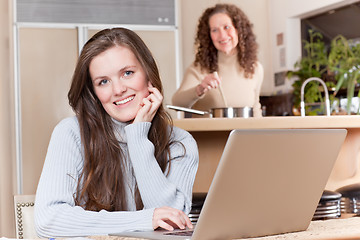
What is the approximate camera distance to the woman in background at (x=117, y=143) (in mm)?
1488

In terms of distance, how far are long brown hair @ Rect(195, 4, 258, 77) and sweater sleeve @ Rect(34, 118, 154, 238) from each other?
6.76 feet

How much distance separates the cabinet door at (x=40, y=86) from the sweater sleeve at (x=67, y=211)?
355 cm

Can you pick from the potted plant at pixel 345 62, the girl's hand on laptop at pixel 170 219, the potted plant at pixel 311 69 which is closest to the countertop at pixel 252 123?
the girl's hand on laptop at pixel 170 219

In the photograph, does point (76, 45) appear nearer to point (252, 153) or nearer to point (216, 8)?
point (216, 8)

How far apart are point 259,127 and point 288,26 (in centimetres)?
367

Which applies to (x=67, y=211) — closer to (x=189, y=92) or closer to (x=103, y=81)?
(x=103, y=81)

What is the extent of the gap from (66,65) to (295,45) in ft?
7.43

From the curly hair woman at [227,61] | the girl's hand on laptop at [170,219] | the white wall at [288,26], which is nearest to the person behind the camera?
the girl's hand on laptop at [170,219]

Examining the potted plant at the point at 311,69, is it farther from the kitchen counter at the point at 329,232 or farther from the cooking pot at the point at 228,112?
the kitchen counter at the point at 329,232

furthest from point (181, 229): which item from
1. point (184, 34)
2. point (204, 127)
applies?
point (184, 34)

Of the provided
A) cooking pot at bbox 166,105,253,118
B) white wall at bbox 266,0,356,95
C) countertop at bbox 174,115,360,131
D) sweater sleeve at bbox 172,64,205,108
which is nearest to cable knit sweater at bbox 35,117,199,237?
countertop at bbox 174,115,360,131

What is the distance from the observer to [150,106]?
1645mm

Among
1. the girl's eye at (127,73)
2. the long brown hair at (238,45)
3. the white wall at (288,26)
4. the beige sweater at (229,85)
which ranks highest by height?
the white wall at (288,26)

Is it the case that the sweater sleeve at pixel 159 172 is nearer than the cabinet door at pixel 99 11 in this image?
Yes
